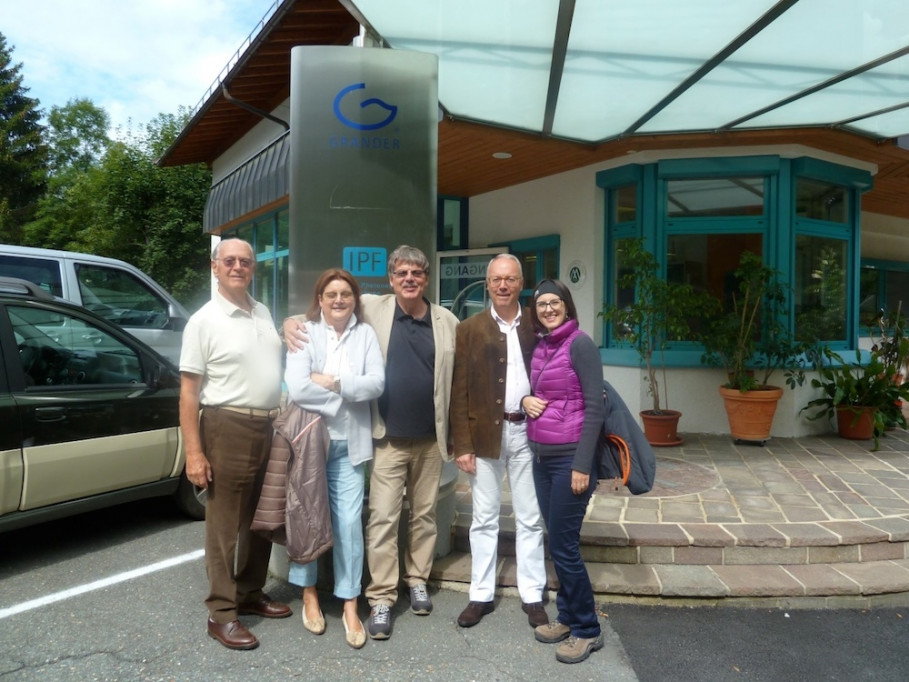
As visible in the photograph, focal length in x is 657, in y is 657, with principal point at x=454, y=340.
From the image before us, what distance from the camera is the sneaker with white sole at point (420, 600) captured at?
3281 millimetres

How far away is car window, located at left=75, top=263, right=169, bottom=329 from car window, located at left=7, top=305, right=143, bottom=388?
2.31 metres

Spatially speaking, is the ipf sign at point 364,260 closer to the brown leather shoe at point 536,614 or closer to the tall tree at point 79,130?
the brown leather shoe at point 536,614

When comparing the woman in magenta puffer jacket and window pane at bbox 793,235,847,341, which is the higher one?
window pane at bbox 793,235,847,341

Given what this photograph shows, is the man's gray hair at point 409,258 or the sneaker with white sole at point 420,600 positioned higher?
the man's gray hair at point 409,258

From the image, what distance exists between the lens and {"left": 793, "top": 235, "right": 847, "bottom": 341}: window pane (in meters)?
6.96

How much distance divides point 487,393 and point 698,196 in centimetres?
497

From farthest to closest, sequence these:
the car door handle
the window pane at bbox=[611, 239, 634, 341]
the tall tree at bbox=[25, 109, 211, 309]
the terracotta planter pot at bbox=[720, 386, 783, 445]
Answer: the tall tree at bbox=[25, 109, 211, 309]
the window pane at bbox=[611, 239, 634, 341]
the terracotta planter pot at bbox=[720, 386, 783, 445]
the car door handle

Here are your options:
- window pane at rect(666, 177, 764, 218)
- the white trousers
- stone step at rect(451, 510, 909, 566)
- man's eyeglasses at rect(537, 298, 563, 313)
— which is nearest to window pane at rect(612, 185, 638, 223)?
window pane at rect(666, 177, 764, 218)

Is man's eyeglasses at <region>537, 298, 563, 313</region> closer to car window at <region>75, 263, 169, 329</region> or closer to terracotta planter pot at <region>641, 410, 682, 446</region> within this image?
terracotta planter pot at <region>641, 410, 682, 446</region>

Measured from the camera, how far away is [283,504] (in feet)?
9.82

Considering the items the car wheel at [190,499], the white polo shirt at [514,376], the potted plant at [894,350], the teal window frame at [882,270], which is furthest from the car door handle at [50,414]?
the teal window frame at [882,270]

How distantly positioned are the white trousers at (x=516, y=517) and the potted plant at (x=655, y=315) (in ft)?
11.8

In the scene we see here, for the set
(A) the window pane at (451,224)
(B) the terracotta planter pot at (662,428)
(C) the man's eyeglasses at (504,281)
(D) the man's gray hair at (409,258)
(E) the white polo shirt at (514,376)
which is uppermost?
(A) the window pane at (451,224)

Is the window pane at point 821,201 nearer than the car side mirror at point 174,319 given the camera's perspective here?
No
